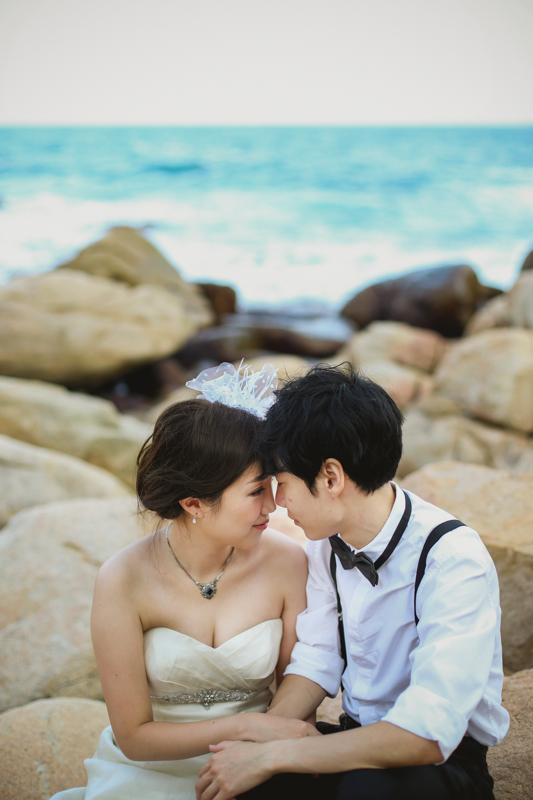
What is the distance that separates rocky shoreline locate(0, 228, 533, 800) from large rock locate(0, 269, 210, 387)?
0.08ft

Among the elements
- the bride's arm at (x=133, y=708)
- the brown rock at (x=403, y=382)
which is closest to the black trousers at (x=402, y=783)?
the bride's arm at (x=133, y=708)

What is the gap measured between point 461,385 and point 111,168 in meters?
34.2

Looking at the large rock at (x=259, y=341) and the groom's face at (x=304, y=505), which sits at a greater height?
the groom's face at (x=304, y=505)

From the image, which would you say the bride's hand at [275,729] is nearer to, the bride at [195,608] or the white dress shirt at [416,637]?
the bride at [195,608]

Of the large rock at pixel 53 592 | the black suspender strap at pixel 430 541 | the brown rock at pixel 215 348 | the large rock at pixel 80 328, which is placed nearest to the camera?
the black suspender strap at pixel 430 541

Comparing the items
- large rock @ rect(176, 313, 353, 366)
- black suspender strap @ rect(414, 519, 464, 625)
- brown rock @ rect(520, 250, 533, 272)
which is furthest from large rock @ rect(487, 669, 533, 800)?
brown rock @ rect(520, 250, 533, 272)

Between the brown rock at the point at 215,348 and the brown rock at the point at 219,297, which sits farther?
the brown rock at the point at 219,297

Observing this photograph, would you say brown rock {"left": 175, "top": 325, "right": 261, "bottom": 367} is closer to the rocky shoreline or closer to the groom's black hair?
the rocky shoreline


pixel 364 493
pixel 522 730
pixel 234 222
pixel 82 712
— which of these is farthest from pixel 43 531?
pixel 234 222

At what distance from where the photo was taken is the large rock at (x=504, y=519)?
2779mm

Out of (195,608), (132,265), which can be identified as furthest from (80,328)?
(195,608)

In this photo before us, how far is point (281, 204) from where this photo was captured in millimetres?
28844

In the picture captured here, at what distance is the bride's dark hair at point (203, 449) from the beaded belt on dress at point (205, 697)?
0.70 metres

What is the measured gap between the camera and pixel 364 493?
1931 millimetres
